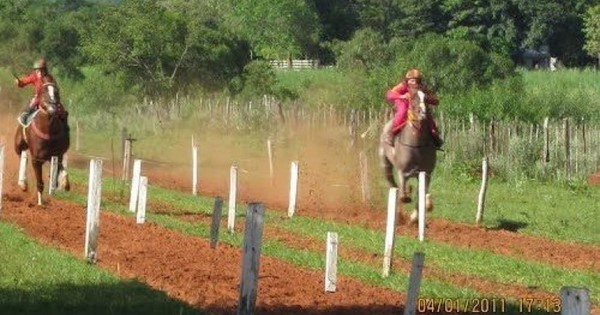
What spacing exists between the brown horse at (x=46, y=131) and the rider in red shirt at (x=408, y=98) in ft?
21.6

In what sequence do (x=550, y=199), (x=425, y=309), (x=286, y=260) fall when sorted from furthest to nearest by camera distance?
(x=550, y=199), (x=286, y=260), (x=425, y=309)

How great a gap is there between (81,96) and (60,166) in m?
30.7

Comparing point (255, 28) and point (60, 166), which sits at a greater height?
point (255, 28)

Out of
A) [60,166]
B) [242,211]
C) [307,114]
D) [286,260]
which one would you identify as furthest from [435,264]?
[307,114]

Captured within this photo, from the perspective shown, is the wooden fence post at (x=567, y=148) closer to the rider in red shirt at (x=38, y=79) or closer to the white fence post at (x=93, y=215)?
the rider in red shirt at (x=38, y=79)

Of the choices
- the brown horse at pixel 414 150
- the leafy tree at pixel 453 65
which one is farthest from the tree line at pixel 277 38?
the brown horse at pixel 414 150

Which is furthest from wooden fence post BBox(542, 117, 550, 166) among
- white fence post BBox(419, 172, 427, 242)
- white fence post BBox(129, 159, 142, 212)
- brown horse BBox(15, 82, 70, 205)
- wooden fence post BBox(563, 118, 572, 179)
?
brown horse BBox(15, 82, 70, 205)

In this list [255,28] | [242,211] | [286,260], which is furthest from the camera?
[255,28]

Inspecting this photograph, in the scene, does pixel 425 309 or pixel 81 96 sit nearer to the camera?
pixel 425 309

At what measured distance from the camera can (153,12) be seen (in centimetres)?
5378

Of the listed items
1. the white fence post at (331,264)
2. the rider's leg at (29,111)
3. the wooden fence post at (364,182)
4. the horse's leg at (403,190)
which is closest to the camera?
the white fence post at (331,264)

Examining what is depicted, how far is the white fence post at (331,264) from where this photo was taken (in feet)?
45.5

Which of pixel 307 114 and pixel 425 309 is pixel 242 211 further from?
pixel 307 114
